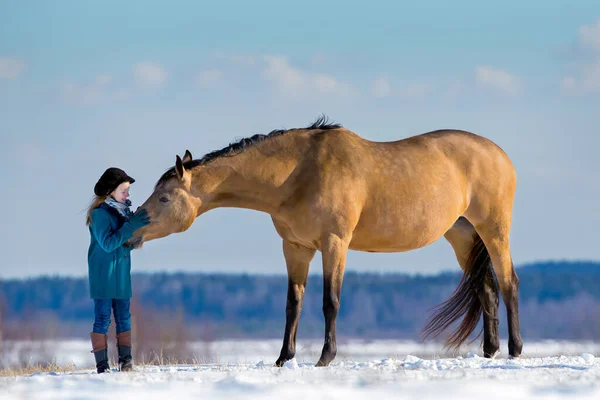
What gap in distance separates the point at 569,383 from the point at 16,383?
4.45 metres

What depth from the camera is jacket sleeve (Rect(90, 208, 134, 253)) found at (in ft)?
27.1

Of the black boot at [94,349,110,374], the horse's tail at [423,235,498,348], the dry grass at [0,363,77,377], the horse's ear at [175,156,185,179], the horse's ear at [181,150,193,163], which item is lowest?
the dry grass at [0,363,77,377]

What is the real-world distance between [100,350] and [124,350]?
24cm

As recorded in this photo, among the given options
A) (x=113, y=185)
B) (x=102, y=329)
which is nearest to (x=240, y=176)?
(x=113, y=185)

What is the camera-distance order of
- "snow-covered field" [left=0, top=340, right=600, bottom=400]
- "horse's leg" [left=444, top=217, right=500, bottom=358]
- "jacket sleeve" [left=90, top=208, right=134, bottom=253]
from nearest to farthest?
"snow-covered field" [left=0, top=340, right=600, bottom=400]
"jacket sleeve" [left=90, top=208, right=134, bottom=253]
"horse's leg" [left=444, top=217, right=500, bottom=358]

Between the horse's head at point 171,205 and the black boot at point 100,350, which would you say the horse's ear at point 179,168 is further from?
the black boot at point 100,350

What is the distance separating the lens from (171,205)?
29.6 feet

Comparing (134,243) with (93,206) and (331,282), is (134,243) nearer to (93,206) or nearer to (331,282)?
(93,206)

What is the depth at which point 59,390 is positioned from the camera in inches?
251

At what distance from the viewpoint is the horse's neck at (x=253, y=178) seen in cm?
921

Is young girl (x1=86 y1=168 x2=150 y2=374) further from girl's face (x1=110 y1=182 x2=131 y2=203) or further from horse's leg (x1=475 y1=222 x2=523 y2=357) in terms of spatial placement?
horse's leg (x1=475 y1=222 x2=523 y2=357)

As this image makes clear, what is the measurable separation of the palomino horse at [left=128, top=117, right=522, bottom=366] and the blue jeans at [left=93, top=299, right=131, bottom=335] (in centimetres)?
74

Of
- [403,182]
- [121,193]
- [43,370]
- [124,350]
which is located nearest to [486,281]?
[403,182]

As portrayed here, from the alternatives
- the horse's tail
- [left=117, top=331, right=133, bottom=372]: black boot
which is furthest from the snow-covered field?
the horse's tail
